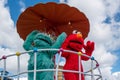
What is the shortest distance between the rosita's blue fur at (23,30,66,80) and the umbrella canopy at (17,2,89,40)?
715mm

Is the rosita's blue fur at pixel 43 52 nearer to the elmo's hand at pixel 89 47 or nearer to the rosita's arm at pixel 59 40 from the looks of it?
the rosita's arm at pixel 59 40

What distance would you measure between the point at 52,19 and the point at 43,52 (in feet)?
4.52

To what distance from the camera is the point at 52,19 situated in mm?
8867

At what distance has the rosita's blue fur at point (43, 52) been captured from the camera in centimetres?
748

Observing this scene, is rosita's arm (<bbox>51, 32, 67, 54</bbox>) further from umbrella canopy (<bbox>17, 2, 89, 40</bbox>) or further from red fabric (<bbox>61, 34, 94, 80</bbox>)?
umbrella canopy (<bbox>17, 2, 89, 40</bbox>)

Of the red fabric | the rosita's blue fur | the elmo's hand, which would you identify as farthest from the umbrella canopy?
the elmo's hand

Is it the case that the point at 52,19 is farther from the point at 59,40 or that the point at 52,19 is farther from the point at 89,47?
the point at 89,47

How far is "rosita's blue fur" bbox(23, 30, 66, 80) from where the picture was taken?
7.48 meters

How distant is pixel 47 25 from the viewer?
913 centimetres

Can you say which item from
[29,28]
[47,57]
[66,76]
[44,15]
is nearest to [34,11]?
[44,15]

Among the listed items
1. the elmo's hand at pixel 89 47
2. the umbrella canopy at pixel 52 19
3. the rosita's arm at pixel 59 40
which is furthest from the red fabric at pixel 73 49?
the umbrella canopy at pixel 52 19

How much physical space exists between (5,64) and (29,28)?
2.10 metres

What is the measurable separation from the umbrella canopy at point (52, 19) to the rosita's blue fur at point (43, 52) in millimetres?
715

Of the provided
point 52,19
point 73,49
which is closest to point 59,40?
point 73,49
